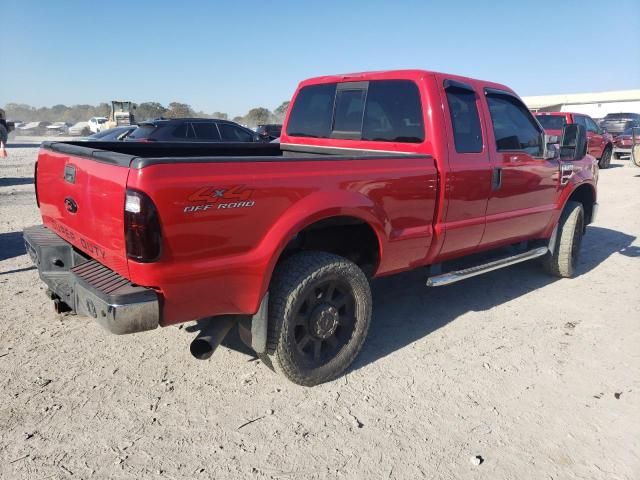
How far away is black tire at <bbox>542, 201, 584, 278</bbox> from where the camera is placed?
5425 millimetres

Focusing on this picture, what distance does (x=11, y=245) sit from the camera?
238 inches

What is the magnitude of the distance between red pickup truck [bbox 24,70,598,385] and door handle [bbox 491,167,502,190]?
0.06ft

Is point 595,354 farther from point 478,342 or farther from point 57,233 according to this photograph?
point 57,233

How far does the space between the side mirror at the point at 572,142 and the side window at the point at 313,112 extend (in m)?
2.41

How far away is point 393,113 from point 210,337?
2.33 m

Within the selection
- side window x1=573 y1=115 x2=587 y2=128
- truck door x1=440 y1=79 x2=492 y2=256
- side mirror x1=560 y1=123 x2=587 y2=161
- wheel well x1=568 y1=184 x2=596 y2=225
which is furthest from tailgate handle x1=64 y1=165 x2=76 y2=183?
side window x1=573 y1=115 x2=587 y2=128

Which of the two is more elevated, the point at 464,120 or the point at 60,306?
the point at 464,120

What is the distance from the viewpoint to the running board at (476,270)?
384cm

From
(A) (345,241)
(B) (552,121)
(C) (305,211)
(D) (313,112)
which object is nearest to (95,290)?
(C) (305,211)

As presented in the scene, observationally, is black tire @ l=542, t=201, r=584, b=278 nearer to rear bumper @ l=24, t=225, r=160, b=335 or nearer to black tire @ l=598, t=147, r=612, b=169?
rear bumper @ l=24, t=225, r=160, b=335

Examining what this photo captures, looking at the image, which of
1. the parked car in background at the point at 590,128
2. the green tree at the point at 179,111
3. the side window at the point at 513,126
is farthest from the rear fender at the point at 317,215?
the green tree at the point at 179,111

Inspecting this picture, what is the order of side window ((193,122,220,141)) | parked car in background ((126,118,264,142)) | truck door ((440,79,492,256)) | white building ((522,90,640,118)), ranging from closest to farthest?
1. truck door ((440,79,492,256))
2. parked car in background ((126,118,264,142))
3. side window ((193,122,220,141))
4. white building ((522,90,640,118))

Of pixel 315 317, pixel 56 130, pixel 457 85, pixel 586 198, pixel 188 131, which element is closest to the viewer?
pixel 315 317

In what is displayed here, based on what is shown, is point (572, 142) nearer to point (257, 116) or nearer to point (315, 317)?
point (315, 317)
